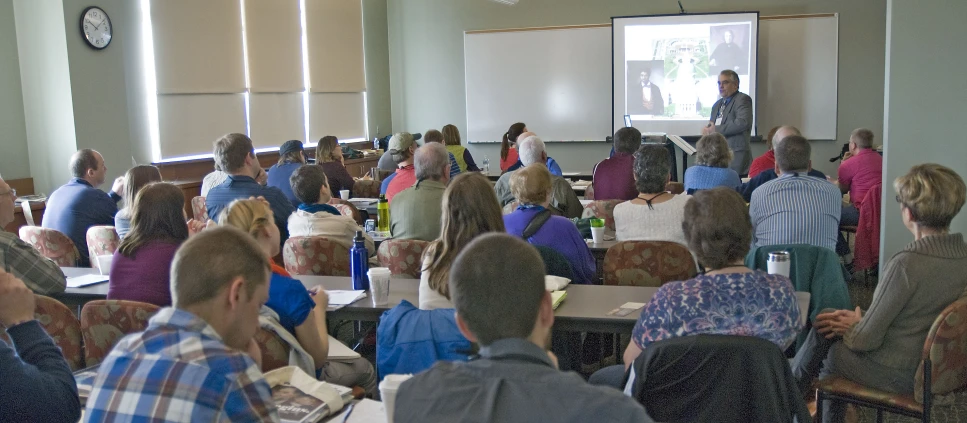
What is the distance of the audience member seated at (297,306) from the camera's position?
8.70 ft

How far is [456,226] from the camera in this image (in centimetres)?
292

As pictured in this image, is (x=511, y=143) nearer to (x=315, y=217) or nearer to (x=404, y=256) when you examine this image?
(x=315, y=217)

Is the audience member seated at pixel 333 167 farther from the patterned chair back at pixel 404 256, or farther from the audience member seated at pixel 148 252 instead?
the audience member seated at pixel 148 252

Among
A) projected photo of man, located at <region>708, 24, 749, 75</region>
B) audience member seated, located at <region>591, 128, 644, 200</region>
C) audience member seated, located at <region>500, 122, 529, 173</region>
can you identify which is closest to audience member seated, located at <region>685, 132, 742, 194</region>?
audience member seated, located at <region>591, 128, 644, 200</region>

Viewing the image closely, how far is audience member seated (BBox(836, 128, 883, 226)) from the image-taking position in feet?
21.2

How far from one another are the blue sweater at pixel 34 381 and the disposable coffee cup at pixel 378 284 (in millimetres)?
1389

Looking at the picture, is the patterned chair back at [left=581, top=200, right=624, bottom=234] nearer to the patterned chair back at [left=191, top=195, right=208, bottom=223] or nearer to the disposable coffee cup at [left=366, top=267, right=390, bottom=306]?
the disposable coffee cup at [left=366, top=267, right=390, bottom=306]

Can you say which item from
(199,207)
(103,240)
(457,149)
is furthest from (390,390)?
(457,149)

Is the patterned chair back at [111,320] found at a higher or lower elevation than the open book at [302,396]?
higher

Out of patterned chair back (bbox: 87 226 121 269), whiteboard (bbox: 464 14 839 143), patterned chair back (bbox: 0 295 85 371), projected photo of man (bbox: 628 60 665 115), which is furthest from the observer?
projected photo of man (bbox: 628 60 665 115)

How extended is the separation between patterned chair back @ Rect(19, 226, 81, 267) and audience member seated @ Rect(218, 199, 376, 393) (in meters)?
2.25

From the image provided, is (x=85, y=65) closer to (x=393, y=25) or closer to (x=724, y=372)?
(x=393, y=25)

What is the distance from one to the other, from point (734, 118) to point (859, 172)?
7.42 ft

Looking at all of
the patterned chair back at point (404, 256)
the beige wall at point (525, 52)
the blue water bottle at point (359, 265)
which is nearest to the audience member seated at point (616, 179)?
the patterned chair back at point (404, 256)
